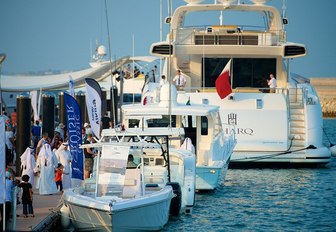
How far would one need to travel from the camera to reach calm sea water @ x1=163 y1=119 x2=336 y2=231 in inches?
884

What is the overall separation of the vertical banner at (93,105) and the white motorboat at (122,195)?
445 centimetres

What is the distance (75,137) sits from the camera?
79.1ft

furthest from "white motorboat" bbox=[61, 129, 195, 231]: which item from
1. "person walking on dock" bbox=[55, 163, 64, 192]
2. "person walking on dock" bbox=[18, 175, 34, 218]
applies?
"person walking on dock" bbox=[55, 163, 64, 192]

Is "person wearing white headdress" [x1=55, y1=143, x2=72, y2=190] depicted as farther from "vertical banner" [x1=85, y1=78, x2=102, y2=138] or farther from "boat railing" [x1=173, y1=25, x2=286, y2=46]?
"boat railing" [x1=173, y1=25, x2=286, y2=46]

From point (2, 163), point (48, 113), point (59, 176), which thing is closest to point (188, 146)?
point (59, 176)

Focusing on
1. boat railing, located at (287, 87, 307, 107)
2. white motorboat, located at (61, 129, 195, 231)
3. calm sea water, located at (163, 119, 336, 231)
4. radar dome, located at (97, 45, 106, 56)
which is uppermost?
radar dome, located at (97, 45, 106, 56)

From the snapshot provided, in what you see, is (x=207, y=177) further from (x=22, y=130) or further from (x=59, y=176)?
→ (x=22, y=130)

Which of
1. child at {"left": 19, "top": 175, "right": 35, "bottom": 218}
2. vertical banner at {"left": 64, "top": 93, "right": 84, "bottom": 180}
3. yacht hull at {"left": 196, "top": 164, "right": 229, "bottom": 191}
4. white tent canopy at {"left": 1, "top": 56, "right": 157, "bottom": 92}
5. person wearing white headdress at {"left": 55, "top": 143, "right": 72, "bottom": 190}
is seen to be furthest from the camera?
white tent canopy at {"left": 1, "top": 56, "right": 157, "bottom": 92}

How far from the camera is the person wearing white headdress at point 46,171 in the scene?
2348 cm

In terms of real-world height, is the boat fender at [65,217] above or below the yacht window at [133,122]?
below

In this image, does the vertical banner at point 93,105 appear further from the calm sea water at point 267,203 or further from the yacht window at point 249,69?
the yacht window at point 249,69

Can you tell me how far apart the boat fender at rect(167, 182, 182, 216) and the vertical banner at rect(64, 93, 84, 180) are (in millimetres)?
2946

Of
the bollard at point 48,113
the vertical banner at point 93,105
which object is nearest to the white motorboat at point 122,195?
the vertical banner at point 93,105

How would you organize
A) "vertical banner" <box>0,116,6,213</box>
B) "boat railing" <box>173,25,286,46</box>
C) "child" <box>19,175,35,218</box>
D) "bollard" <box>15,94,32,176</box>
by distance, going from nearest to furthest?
"vertical banner" <box>0,116,6,213</box>
"child" <box>19,175,35,218</box>
"bollard" <box>15,94,32,176</box>
"boat railing" <box>173,25,286,46</box>
